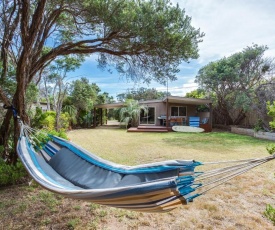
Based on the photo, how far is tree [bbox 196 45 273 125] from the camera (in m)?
11.6

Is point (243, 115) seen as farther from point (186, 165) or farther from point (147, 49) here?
point (186, 165)

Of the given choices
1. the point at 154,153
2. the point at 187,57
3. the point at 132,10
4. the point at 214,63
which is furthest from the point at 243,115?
the point at 132,10

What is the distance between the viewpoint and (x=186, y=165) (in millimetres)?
1732

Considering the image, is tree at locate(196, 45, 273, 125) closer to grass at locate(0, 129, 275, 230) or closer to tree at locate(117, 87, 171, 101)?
grass at locate(0, 129, 275, 230)

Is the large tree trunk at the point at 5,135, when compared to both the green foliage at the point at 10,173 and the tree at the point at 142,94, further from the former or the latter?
the tree at the point at 142,94

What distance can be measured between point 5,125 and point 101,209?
264cm

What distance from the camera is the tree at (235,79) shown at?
11.6m

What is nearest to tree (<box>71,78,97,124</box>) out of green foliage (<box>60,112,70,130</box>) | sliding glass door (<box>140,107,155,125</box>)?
green foliage (<box>60,112,70,130</box>)

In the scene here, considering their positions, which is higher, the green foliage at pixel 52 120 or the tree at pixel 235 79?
the tree at pixel 235 79

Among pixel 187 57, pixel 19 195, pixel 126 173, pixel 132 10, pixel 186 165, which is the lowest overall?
pixel 19 195

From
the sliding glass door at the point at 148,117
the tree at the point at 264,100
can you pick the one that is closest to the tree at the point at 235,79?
the tree at the point at 264,100

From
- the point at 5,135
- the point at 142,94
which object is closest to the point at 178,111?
the point at 5,135

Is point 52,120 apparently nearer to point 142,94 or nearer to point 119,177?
point 119,177

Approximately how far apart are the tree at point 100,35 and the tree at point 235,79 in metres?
7.90
